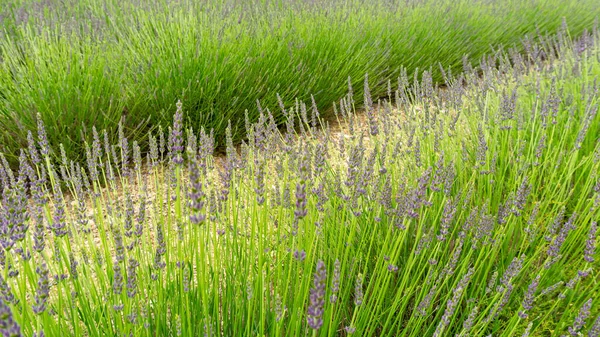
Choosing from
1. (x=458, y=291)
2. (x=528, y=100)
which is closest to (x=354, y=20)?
(x=528, y=100)

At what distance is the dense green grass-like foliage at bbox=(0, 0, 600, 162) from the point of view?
3.20m

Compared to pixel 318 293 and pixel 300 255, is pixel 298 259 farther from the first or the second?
pixel 318 293

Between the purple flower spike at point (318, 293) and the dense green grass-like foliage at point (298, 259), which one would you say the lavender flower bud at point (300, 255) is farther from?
the purple flower spike at point (318, 293)

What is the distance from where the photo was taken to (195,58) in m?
3.51

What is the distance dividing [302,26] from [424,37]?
1618 mm

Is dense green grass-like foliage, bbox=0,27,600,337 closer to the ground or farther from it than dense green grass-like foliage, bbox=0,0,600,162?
closer to the ground

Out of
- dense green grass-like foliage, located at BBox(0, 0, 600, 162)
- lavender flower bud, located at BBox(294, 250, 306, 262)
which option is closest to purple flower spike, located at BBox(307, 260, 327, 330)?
lavender flower bud, located at BBox(294, 250, 306, 262)

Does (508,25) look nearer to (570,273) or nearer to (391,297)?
(570,273)

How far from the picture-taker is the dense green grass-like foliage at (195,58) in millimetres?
3195

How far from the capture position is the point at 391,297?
67.7 inches

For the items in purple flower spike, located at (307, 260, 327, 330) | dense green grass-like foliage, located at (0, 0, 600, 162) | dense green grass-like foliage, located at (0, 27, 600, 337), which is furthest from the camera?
dense green grass-like foliage, located at (0, 0, 600, 162)

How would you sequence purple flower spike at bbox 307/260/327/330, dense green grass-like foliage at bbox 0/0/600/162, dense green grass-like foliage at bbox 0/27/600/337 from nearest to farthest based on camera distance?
purple flower spike at bbox 307/260/327/330 < dense green grass-like foliage at bbox 0/27/600/337 < dense green grass-like foliage at bbox 0/0/600/162

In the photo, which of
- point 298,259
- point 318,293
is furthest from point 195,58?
point 318,293

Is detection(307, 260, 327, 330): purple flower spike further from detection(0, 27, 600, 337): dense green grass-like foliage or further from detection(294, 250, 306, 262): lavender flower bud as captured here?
detection(294, 250, 306, 262): lavender flower bud
